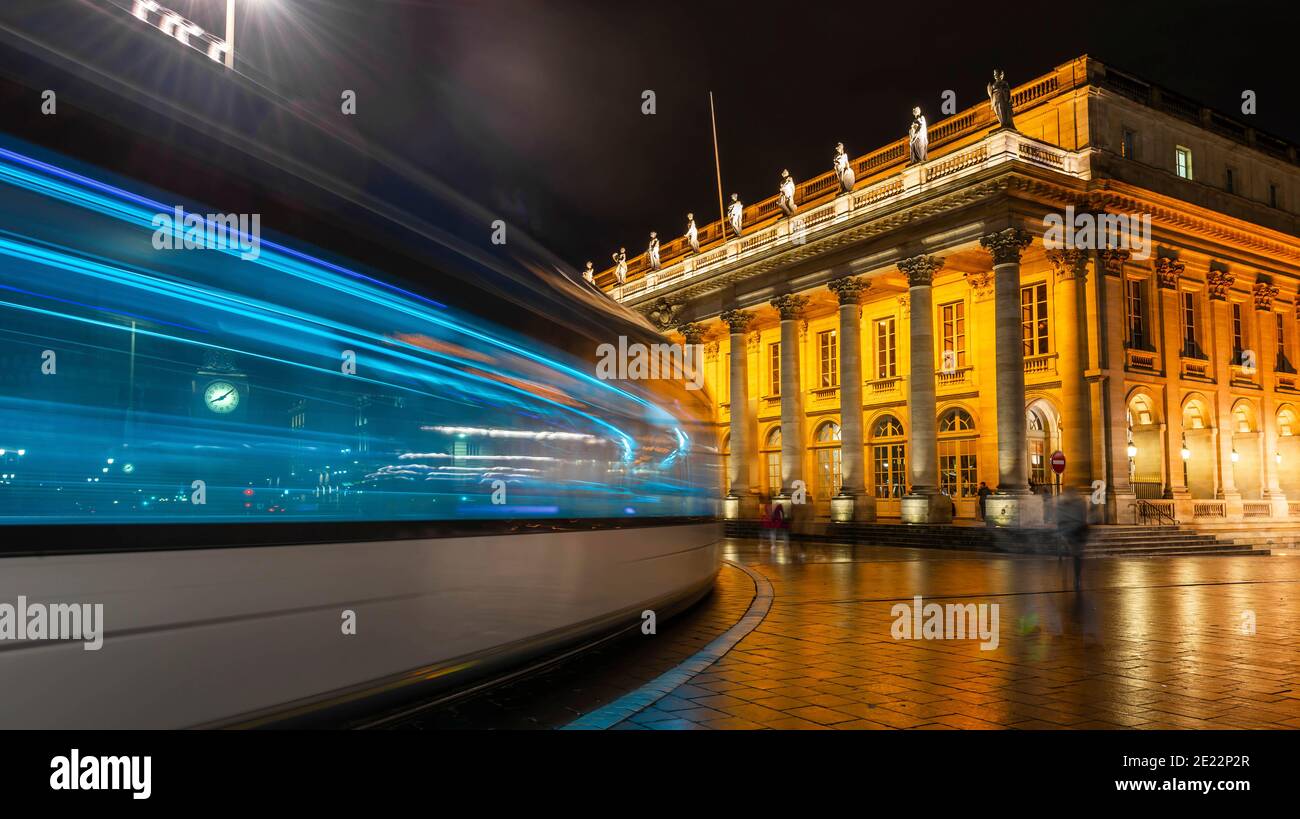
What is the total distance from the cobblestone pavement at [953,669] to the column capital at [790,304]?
23.3 meters

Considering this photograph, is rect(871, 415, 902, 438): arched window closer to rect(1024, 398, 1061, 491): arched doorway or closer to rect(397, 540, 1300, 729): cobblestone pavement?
rect(1024, 398, 1061, 491): arched doorway

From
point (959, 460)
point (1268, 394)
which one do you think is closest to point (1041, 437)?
point (959, 460)

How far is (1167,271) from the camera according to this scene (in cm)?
3189

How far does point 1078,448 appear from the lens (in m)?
29.4

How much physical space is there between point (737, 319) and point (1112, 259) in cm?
1445

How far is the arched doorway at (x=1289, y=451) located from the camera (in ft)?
116

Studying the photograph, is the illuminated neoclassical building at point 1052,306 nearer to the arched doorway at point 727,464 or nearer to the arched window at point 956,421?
the arched window at point 956,421

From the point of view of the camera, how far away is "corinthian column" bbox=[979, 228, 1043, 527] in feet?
93.0

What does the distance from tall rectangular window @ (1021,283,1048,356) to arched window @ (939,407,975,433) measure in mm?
3302

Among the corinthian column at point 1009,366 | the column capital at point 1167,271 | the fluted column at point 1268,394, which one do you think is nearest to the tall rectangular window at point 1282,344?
the fluted column at point 1268,394

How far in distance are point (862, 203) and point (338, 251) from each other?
30.9 meters

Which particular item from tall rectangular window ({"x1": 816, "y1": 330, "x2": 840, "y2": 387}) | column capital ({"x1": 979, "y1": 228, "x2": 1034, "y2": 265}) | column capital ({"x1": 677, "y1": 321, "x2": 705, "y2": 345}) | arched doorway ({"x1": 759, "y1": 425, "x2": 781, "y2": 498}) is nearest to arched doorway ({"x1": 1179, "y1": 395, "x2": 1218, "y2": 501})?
column capital ({"x1": 979, "y1": 228, "x2": 1034, "y2": 265})

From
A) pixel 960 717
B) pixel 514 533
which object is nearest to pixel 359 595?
pixel 514 533
